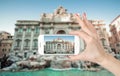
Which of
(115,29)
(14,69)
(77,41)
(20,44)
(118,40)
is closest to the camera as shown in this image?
(77,41)

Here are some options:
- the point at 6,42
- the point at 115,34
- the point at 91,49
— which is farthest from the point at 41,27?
the point at 91,49

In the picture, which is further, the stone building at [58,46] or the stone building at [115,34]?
the stone building at [115,34]

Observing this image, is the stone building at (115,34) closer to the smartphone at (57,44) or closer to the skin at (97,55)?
the smartphone at (57,44)

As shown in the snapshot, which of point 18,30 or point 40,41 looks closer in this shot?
point 40,41

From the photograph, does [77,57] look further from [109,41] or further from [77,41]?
[109,41]

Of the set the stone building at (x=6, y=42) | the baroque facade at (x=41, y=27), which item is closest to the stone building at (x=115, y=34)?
the baroque facade at (x=41, y=27)

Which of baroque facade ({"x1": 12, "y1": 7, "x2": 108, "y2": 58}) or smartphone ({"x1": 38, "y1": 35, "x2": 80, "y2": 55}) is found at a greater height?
baroque facade ({"x1": 12, "y1": 7, "x2": 108, "y2": 58})

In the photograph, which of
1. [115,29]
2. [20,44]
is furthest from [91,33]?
[20,44]

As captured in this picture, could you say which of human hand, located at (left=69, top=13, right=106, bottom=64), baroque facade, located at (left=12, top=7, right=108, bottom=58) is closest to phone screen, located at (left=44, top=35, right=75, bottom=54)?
human hand, located at (left=69, top=13, right=106, bottom=64)

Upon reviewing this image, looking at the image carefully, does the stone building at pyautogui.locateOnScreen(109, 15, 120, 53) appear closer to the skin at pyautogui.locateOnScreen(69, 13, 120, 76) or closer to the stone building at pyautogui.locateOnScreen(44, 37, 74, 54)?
the stone building at pyautogui.locateOnScreen(44, 37, 74, 54)
